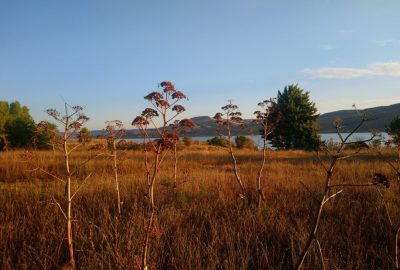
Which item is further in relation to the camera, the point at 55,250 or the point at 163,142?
the point at 55,250

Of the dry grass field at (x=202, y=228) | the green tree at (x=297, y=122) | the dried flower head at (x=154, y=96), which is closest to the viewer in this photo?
the dried flower head at (x=154, y=96)

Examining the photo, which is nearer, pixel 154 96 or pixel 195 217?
pixel 154 96

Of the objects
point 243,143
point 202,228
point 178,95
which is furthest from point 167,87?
point 243,143

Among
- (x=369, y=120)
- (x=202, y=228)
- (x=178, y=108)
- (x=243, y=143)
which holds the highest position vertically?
(x=178, y=108)

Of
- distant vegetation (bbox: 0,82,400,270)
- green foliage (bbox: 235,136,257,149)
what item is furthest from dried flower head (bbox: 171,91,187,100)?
green foliage (bbox: 235,136,257,149)

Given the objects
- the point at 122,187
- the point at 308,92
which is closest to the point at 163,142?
the point at 122,187

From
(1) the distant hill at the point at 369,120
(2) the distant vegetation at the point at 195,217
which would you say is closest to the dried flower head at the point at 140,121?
(2) the distant vegetation at the point at 195,217

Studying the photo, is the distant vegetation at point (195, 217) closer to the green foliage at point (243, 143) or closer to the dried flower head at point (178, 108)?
the dried flower head at point (178, 108)

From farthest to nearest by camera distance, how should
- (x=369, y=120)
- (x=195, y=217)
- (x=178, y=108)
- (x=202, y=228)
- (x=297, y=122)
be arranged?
(x=297, y=122)
(x=195, y=217)
(x=202, y=228)
(x=178, y=108)
(x=369, y=120)

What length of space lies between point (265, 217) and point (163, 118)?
341 cm

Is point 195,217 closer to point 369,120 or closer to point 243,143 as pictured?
point 369,120

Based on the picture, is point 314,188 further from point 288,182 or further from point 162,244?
point 162,244

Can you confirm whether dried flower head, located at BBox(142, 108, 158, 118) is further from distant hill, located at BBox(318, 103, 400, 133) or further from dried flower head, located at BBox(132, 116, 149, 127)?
distant hill, located at BBox(318, 103, 400, 133)

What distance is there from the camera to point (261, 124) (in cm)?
664
